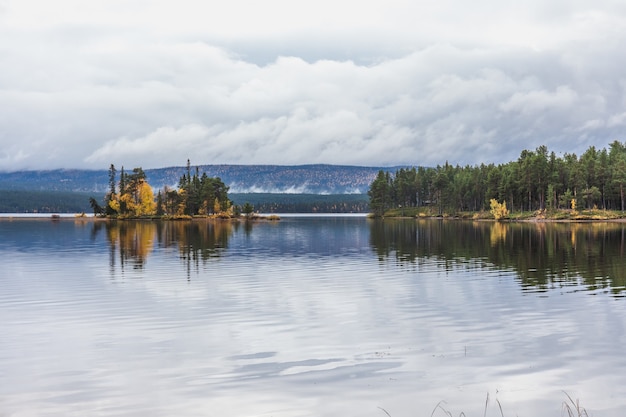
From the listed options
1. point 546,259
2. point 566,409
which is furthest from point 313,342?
point 546,259

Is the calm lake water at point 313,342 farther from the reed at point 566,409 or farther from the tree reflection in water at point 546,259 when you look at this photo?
the tree reflection in water at point 546,259

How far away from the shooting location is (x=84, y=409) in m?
18.4

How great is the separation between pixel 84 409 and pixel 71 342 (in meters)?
9.62

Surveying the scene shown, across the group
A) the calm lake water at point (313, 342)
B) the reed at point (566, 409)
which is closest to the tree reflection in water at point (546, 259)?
the calm lake water at point (313, 342)

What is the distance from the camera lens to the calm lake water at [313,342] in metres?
19.2

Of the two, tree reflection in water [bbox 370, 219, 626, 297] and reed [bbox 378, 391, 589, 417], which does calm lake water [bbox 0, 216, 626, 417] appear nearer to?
reed [bbox 378, 391, 589, 417]

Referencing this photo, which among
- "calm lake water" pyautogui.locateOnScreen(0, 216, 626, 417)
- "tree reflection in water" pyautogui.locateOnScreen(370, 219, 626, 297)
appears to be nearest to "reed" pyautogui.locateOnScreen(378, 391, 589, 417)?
"calm lake water" pyautogui.locateOnScreen(0, 216, 626, 417)

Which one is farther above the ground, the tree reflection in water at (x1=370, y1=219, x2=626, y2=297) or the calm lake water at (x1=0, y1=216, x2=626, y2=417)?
the calm lake water at (x1=0, y1=216, x2=626, y2=417)

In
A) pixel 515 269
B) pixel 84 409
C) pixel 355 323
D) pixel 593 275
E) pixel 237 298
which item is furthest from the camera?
pixel 515 269

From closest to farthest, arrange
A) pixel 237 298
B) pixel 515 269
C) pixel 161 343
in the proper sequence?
pixel 161 343 < pixel 237 298 < pixel 515 269

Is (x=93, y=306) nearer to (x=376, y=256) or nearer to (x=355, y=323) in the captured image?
(x=355, y=323)

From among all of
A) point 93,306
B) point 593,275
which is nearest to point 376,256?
point 593,275

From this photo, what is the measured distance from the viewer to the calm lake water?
19.2 m

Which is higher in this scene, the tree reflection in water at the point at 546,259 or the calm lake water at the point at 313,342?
the calm lake water at the point at 313,342
